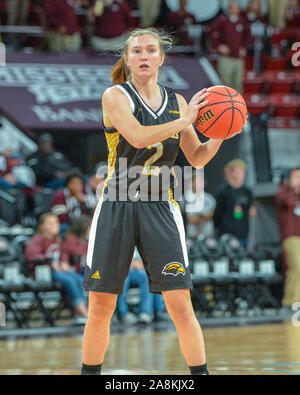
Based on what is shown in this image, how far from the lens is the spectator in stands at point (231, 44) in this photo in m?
14.8

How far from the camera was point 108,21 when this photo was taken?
14969 millimetres

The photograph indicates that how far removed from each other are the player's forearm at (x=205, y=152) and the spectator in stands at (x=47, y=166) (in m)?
8.09

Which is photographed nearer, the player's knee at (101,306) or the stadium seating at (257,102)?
the player's knee at (101,306)

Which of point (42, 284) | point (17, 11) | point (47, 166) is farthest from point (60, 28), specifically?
point (42, 284)

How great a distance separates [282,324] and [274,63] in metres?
8.47

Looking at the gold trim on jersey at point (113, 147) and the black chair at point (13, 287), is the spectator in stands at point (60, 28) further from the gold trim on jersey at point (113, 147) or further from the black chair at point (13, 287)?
the gold trim on jersey at point (113, 147)

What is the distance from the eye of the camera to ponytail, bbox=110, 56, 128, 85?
14.1 ft

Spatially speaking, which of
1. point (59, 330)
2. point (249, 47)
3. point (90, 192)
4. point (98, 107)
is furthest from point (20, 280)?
point (249, 47)

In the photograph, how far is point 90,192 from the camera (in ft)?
36.2

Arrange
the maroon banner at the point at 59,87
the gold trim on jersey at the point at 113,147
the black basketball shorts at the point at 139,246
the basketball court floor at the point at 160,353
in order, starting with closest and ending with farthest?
the black basketball shorts at the point at 139,246 < the gold trim on jersey at the point at 113,147 < the basketball court floor at the point at 160,353 < the maroon banner at the point at 59,87

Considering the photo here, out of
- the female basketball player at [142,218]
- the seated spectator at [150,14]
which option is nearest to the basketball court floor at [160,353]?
the female basketball player at [142,218]

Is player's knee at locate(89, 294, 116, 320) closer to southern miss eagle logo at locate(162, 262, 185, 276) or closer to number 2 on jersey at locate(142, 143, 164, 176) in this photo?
southern miss eagle logo at locate(162, 262, 185, 276)

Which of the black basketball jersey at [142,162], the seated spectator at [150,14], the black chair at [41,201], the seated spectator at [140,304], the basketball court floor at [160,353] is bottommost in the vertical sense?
the basketball court floor at [160,353]
